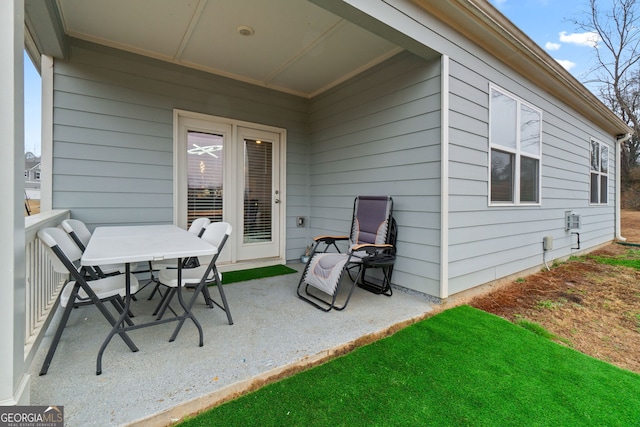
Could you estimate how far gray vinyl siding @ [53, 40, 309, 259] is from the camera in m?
2.94

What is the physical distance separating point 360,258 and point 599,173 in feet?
22.3

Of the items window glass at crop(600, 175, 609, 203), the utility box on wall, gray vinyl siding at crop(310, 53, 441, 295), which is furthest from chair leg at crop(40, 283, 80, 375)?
window glass at crop(600, 175, 609, 203)

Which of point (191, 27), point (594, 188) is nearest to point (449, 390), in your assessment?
point (191, 27)

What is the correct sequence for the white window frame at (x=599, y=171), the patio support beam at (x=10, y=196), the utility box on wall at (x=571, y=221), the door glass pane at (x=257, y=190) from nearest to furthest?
the patio support beam at (x=10, y=196)
the door glass pane at (x=257, y=190)
the utility box on wall at (x=571, y=221)
the white window frame at (x=599, y=171)

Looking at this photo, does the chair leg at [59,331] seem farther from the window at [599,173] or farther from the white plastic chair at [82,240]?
the window at [599,173]

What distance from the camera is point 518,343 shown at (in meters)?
2.15

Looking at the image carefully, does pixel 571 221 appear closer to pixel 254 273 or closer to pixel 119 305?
pixel 254 273

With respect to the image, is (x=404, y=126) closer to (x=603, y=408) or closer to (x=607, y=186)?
(x=603, y=408)

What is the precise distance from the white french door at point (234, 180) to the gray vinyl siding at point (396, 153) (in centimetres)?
84

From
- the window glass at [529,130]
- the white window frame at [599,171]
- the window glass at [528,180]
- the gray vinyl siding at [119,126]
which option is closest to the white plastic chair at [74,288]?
the gray vinyl siding at [119,126]

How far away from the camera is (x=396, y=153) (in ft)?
10.4

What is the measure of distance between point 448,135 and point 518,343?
188cm

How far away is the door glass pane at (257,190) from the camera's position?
418 cm

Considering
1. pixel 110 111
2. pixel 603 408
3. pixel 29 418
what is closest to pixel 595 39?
pixel 603 408
